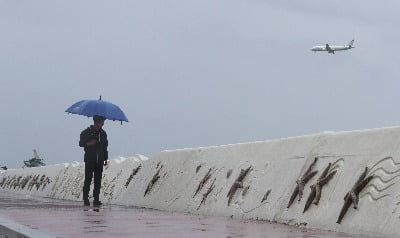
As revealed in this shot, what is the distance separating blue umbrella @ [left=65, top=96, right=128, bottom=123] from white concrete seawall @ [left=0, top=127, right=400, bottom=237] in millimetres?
1634

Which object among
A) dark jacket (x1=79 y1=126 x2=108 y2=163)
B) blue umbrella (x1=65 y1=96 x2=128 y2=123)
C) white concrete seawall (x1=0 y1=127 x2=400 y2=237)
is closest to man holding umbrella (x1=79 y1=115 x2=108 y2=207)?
dark jacket (x1=79 y1=126 x2=108 y2=163)

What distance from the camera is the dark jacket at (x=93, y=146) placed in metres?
15.0

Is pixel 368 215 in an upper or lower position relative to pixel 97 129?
lower

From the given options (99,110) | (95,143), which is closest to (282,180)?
(95,143)

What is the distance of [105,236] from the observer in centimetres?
734

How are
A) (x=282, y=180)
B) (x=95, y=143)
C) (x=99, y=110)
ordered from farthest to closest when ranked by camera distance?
(x=99, y=110) → (x=95, y=143) → (x=282, y=180)

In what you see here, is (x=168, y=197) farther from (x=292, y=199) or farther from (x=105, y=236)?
(x=105, y=236)

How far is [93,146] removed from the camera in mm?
14984

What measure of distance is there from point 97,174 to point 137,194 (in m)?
2.45

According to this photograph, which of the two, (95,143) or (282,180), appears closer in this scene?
(282,180)

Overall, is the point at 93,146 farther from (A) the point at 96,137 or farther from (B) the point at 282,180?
(B) the point at 282,180

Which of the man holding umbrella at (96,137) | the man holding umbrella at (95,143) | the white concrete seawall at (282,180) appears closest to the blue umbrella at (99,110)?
the man holding umbrella at (96,137)

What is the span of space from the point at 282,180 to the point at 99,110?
5.65 meters

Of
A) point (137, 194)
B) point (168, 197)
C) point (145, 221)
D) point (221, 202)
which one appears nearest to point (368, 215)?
point (145, 221)
